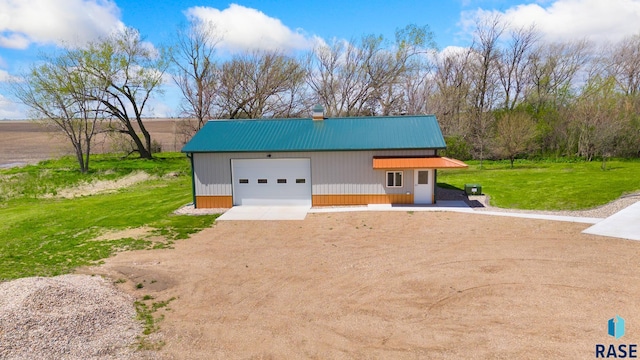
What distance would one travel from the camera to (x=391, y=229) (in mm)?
13344

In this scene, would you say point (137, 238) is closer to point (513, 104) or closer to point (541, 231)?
point (541, 231)

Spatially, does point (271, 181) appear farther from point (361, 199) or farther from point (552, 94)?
point (552, 94)

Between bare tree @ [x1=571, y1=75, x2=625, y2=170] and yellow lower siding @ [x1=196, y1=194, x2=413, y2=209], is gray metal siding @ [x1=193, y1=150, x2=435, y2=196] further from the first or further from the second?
bare tree @ [x1=571, y1=75, x2=625, y2=170]

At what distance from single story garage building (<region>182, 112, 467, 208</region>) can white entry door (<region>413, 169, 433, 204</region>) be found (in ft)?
0.15

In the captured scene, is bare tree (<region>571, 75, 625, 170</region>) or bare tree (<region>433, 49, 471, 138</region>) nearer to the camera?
bare tree (<region>571, 75, 625, 170</region>)

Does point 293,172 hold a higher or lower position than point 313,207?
→ higher

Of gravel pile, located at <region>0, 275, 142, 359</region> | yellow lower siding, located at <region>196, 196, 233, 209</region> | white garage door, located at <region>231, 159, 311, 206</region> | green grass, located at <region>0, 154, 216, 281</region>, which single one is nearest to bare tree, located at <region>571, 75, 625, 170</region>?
white garage door, located at <region>231, 159, 311, 206</region>

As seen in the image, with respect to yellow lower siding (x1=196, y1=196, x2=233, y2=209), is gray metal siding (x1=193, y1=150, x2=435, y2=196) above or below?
above

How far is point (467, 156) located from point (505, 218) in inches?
876

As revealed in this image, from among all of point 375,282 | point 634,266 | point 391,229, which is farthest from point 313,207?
point 634,266

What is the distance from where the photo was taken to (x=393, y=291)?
8.38 meters

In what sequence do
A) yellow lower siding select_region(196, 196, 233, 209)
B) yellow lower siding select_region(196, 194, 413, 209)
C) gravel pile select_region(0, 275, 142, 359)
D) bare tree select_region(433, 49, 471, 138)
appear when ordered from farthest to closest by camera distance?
bare tree select_region(433, 49, 471, 138) < yellow lower siding select_region(196, 196, 233, 209) < yellow lower siding select_region(196, 194, 413, 209) < gravel pile select_region(0, 275, 142, 359)

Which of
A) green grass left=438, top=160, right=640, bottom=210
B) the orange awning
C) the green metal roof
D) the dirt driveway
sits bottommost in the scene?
the dirt driveway

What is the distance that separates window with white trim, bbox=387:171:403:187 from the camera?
1700cm
